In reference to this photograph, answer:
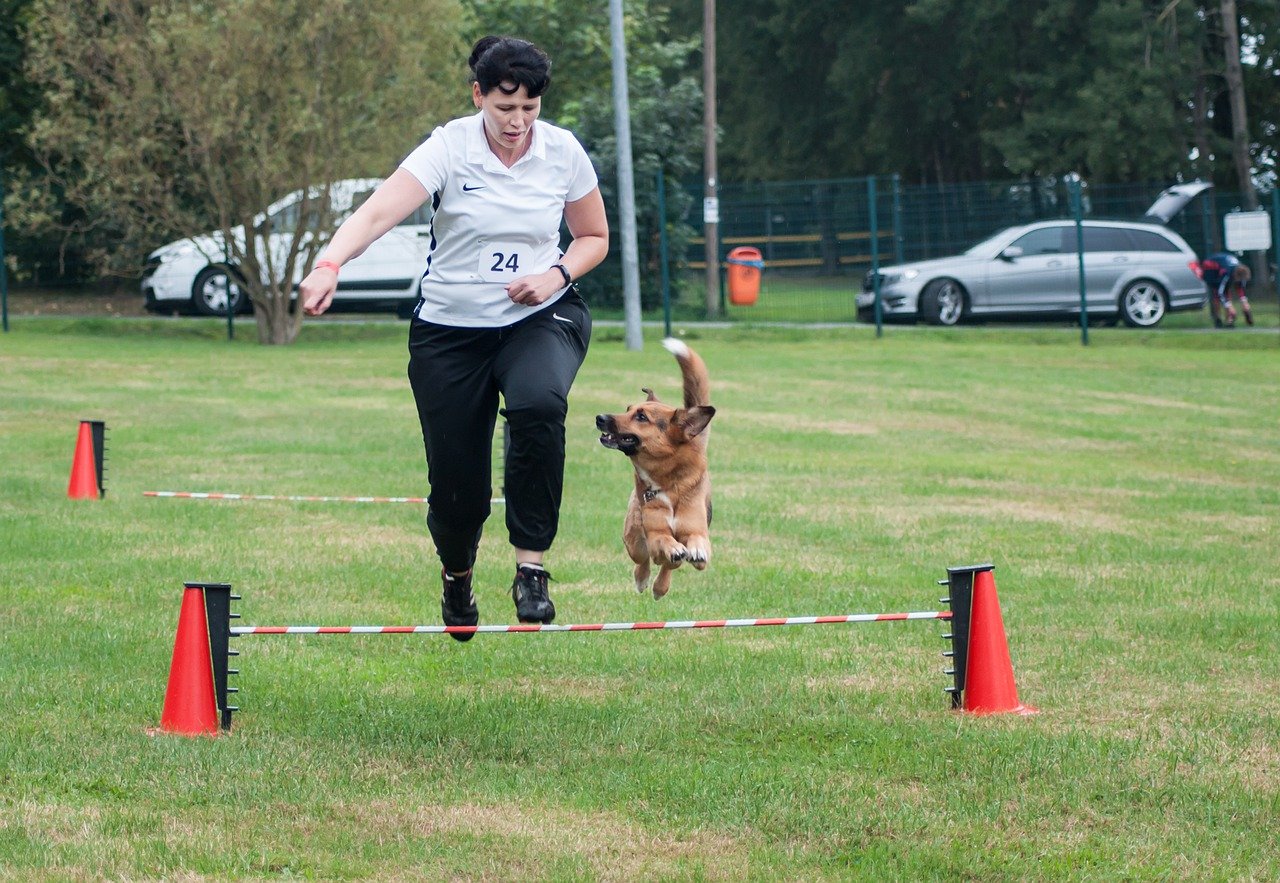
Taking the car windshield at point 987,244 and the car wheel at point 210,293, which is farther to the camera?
the car wheel at point 210,293

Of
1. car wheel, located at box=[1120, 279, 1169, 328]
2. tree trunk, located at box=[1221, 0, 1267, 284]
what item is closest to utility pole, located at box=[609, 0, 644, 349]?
car wheel, located at box=[1120, 279, 1169, 328]

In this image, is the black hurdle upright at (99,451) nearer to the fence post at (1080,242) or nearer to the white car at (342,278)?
the white car at (342,278)

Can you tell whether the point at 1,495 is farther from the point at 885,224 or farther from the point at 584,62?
the point at 584,62

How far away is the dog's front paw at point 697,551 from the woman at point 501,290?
0.56 metres

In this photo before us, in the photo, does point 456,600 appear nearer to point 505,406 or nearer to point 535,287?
point 505,406

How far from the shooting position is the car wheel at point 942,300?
27438 mm

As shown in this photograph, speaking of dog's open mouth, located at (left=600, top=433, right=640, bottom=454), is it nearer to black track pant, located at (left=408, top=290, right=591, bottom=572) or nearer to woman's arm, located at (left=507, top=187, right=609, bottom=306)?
black track pant, located at (left=408, top=290, right=591, bottom=572)

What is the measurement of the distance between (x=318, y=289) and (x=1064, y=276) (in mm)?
23258

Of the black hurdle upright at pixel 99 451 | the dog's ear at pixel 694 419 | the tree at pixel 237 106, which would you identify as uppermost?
the tree at pixel 237 106

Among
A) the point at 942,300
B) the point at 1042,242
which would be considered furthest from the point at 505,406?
the point at 942,300

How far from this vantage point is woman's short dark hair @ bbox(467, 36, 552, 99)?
17.4ft

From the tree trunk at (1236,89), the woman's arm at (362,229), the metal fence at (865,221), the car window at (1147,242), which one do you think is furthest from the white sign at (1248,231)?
the woman's arm at (362,229)

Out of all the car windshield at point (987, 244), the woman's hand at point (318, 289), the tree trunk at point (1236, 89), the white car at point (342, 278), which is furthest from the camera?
the tree trunk at point (1236, 89)

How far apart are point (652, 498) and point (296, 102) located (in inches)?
742
